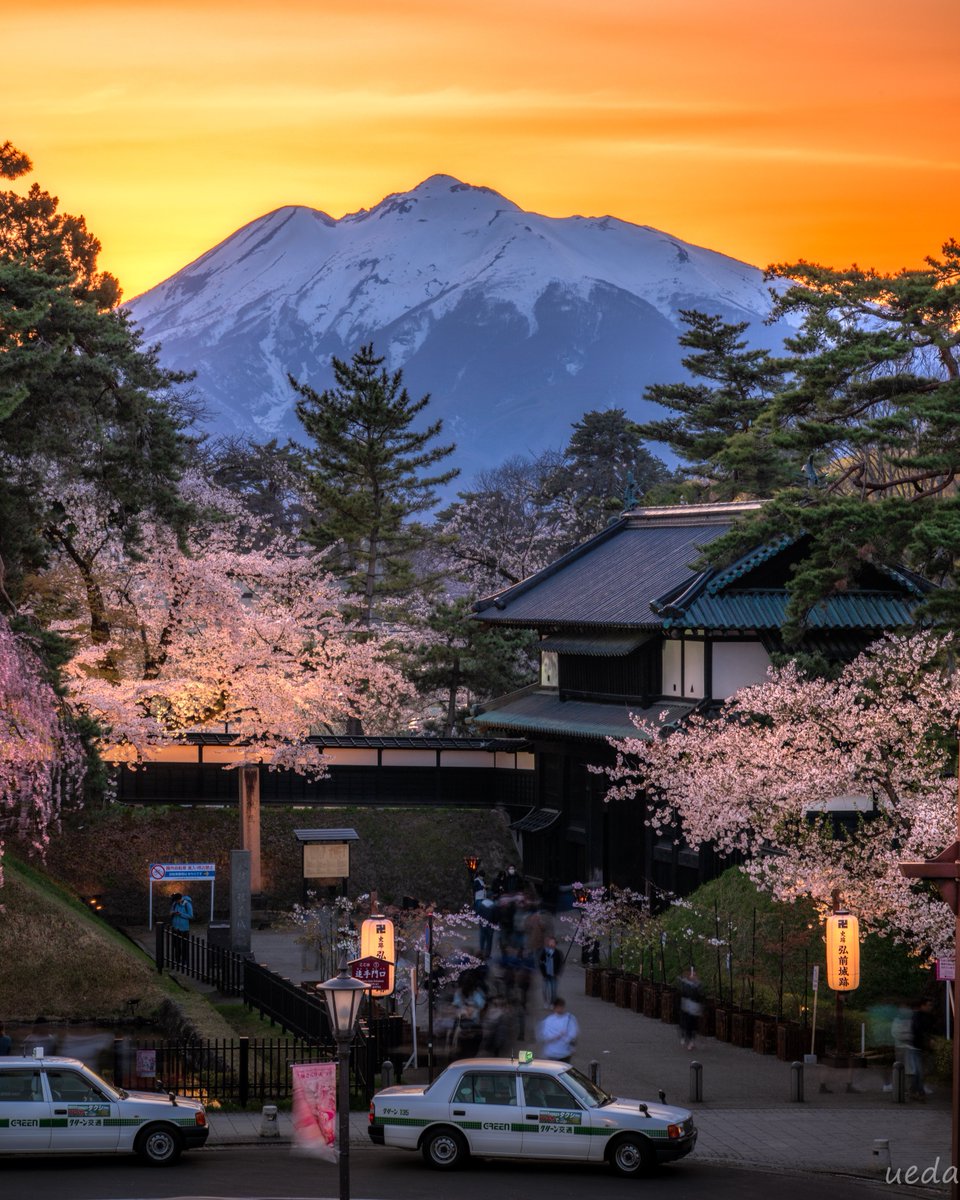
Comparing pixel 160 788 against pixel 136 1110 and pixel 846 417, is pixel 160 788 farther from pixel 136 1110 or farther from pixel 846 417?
pixel 136 1110

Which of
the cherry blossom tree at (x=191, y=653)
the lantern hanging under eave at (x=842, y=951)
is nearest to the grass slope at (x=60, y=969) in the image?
the cherry blossom tree at (x=191, y=653)

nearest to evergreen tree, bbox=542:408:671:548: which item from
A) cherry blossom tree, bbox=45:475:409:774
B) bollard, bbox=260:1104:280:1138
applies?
cherry blossom tree, bbox=45:475:409:774

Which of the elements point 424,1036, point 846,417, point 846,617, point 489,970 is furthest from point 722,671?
point 424,1036

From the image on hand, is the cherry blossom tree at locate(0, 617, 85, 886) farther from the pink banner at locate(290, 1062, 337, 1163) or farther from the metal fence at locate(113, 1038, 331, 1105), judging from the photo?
the pink banner at locate(290, 1062, 337, 1163)

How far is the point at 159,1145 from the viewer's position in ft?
60.8

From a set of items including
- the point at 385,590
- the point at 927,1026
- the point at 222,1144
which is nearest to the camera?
the point at 222,1144

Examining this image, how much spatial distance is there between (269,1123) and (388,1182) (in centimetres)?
353

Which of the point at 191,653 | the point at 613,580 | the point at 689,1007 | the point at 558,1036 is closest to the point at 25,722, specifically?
the point at 558,1036

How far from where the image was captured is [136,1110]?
1847 cm

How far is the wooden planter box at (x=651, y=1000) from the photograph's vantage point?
96.1 feet

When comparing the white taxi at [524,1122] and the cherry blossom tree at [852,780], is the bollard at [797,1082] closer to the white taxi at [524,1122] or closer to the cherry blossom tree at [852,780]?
the cherry blossom tree at [852,780]

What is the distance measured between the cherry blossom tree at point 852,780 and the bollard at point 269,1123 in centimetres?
1027

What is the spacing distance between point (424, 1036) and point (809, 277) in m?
18.1

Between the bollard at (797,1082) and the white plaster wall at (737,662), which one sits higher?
the white plaster wall at (737,662)
